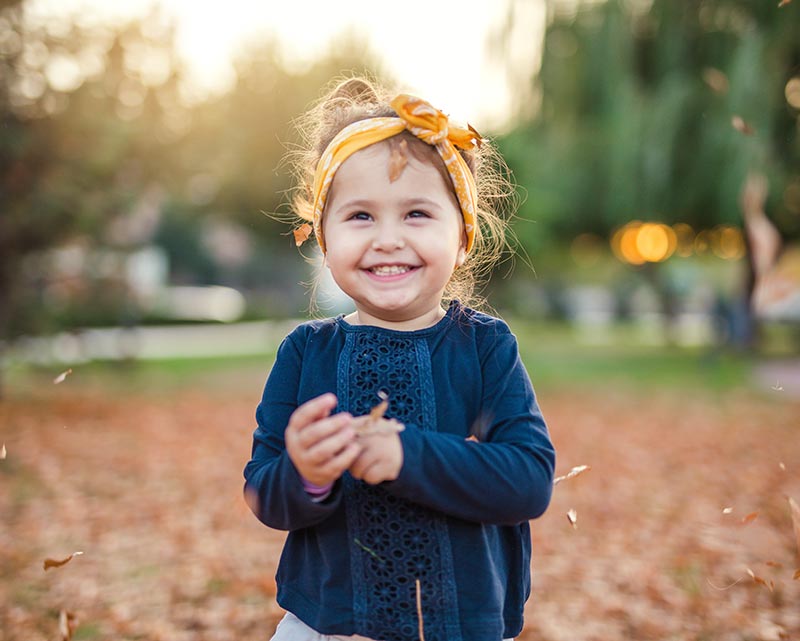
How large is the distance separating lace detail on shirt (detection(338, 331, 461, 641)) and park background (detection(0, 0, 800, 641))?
1.98ft

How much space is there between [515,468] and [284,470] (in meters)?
0.44

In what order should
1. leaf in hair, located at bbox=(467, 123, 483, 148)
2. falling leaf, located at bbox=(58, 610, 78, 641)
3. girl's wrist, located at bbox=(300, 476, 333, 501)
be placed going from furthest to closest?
falling leaf, located at bbox=(58, 610, 78, 641)
leaf in hair, located at bbox=(467, 123, 483, 148)
girl's wrist, located at bbox=(300, 476, 333, 501)

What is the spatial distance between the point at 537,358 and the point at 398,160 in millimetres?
17701

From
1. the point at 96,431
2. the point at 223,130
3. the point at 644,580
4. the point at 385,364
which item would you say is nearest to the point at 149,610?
the point at 644,580

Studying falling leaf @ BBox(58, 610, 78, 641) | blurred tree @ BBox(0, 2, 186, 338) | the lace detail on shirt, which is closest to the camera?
the lace detail on shirt

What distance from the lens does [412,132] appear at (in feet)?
5.93

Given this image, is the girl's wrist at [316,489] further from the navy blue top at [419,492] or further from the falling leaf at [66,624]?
the falling leaf at [66,624]

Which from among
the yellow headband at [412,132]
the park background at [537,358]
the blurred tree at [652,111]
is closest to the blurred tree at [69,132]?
the park background at [537,358]

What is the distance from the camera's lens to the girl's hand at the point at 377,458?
1524 millimetres

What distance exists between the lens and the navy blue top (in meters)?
1.62

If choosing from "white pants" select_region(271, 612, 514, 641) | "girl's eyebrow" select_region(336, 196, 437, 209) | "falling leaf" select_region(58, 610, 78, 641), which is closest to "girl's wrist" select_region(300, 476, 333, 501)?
"white pants" select_region(271, 612, 514, 641)

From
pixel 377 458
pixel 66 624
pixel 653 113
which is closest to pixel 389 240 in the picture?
pixel 377 458

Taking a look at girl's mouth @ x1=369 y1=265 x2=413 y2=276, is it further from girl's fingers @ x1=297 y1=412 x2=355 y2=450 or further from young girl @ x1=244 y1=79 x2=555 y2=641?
girl's fingers @ x1=297 y1=412 x2=355 y2=450

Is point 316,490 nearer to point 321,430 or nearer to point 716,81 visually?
point 321,430
